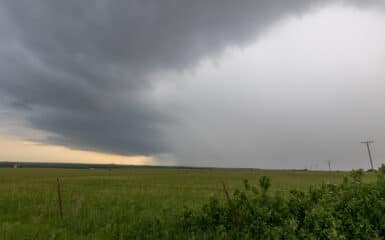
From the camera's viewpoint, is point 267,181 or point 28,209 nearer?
point 267,181

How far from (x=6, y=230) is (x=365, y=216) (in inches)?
470

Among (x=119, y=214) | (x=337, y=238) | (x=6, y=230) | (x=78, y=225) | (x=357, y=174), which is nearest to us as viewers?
(x=337, y=238)

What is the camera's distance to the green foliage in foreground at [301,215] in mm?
7883

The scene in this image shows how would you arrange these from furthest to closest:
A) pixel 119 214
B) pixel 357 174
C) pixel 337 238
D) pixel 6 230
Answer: pixel 119 214 < pixel 6 230 < pixel 357 174 < pixel 337 238

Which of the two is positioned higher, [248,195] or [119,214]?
[248,195]

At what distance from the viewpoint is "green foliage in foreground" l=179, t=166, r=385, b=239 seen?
25.9 feet

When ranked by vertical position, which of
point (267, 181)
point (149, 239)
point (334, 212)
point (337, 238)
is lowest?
point (149, 239)

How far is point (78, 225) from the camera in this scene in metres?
11.4

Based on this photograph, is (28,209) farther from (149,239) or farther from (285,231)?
(285,231)

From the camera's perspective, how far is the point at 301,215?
894cm

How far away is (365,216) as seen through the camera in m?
8.27

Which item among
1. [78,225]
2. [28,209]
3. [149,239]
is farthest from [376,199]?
[28,209]

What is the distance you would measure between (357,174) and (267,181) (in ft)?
9.76

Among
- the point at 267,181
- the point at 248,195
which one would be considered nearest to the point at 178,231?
the point at 248,195
